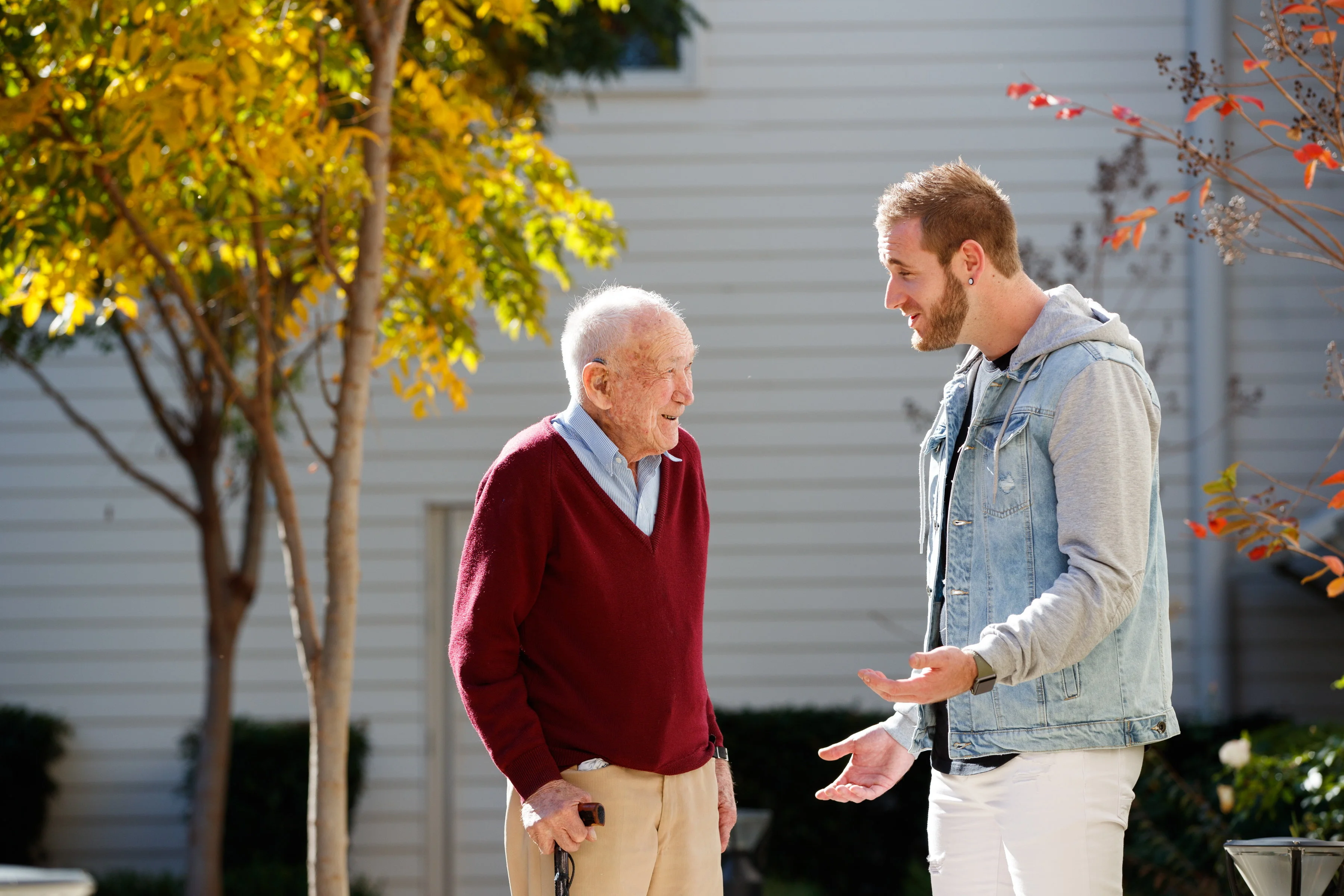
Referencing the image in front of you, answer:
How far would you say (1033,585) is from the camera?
7.58 ft

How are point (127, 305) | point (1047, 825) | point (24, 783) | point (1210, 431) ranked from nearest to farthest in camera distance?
point (1047, 825), point (127, 305), point (24, 783), point (1210, 431)

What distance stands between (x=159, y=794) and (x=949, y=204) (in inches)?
281

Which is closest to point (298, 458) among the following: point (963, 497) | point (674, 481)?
point (674, 481)

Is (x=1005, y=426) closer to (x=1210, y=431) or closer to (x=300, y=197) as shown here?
(x=300, y=197)

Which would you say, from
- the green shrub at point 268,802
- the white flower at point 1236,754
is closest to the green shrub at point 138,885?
the green shrub at point 268,802

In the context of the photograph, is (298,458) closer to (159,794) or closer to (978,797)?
(159,794)

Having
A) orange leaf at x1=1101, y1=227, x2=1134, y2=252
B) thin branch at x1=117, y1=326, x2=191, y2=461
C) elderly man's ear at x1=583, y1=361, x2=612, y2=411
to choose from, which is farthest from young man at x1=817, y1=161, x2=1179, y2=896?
thin branch at x1=117, y1=326, x2=191, y2=461

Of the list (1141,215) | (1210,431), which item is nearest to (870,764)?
(1141,215)

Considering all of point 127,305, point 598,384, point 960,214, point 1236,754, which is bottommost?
point 1236,754

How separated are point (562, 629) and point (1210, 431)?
621 centimetres

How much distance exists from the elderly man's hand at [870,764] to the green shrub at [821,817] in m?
4.70

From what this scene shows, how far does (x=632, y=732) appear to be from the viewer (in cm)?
255

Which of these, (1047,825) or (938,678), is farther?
(1047,825)

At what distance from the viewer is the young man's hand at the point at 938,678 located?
2.06m
